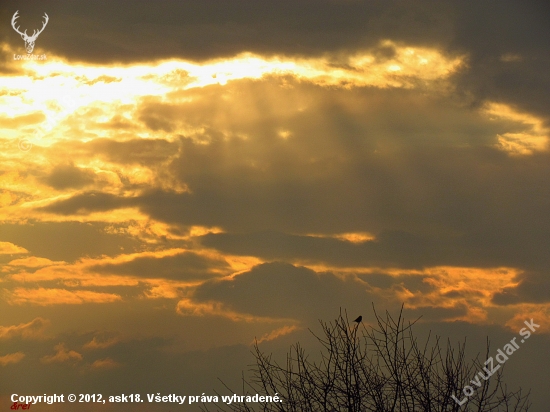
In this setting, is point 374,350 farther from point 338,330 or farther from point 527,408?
point 527,408

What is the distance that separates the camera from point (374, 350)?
15.2m

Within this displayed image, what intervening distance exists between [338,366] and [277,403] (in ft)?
5.25

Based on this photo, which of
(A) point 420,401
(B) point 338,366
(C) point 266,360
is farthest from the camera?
(C) point 266,360

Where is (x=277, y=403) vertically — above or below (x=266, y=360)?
below

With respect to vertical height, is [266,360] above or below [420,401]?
above

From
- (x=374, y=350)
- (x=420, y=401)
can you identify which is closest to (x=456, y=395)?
(x=420, y=401)

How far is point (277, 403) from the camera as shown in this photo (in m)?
14.8

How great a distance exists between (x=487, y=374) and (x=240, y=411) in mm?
5718

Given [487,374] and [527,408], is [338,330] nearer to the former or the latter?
[487,374]

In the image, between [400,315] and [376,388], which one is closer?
→ [376,388]


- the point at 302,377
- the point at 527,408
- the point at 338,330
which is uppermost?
the point at 338,330

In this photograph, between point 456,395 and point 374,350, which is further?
point 374,350

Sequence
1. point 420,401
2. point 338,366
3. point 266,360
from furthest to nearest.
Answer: point 266,360, point 338,366, point 420,401

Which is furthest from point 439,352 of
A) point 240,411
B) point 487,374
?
point 240,411
